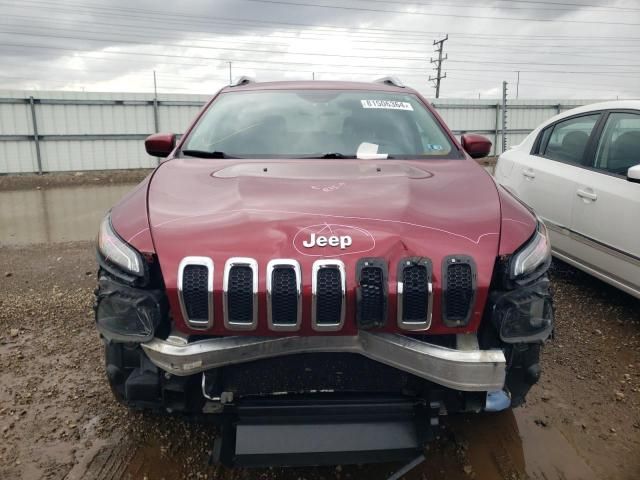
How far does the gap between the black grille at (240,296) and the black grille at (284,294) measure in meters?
0.08

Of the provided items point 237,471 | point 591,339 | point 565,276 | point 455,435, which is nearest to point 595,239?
point 591,339

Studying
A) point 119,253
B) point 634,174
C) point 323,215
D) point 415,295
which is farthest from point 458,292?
point 634,174

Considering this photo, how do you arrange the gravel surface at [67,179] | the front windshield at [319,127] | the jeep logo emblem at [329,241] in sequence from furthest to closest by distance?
the gravel surface at [67,179] < the front windshield at [319,127] < the jeep logo emblem at [329,241]

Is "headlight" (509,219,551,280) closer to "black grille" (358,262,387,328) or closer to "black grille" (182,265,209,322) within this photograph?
"black grille" (358,262,387,328)

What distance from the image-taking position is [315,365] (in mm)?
2018

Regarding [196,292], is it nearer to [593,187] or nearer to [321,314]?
[321,314]

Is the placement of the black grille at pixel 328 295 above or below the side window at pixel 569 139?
below

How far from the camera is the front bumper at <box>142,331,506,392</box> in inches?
73.5

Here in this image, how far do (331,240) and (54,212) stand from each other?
27.9 ft

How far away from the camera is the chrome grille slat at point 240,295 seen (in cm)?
185

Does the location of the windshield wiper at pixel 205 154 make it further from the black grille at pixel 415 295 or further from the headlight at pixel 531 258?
the headlight at pixel 531 258

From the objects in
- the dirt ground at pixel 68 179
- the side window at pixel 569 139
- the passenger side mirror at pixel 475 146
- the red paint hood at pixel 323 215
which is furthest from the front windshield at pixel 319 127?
the dirt ground at pixel 68 179

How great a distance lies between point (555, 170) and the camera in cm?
452

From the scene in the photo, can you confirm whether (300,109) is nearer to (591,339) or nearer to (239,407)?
(239,407)
